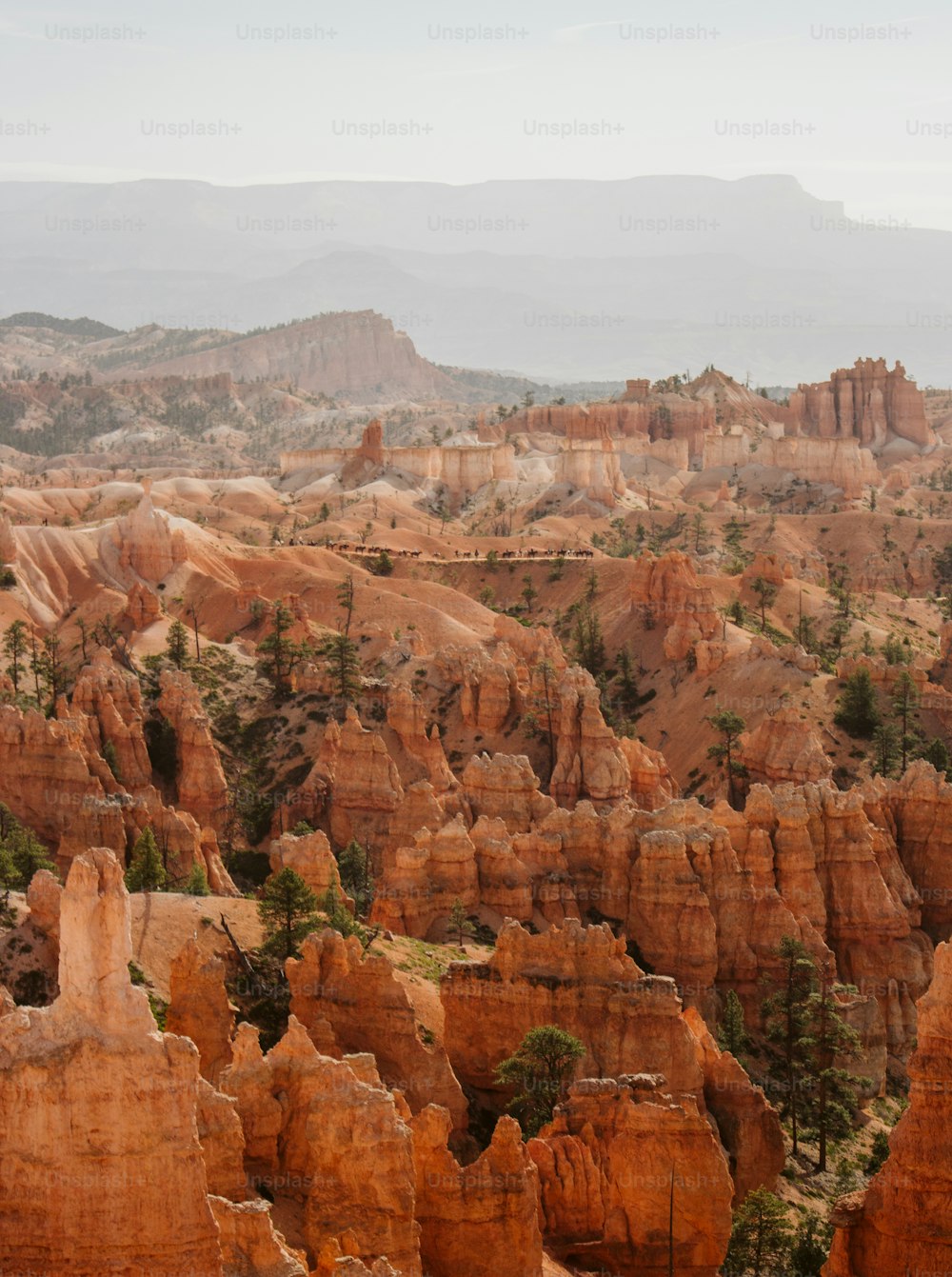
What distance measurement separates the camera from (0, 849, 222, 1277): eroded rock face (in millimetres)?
29062

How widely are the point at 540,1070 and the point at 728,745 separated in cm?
4010

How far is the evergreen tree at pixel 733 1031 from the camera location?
56.3 meters

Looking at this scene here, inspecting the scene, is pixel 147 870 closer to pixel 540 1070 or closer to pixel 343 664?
pixel 540 1070

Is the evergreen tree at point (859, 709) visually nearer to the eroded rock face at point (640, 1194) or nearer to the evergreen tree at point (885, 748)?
the evergreen tree at point (885, 748)

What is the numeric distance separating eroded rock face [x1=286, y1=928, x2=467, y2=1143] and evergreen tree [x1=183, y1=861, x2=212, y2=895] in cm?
840

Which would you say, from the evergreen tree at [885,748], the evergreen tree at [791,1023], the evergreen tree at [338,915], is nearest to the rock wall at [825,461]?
the evergreen tree at [885,748]

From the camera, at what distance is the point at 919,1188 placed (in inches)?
1505

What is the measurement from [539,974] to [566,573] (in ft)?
259

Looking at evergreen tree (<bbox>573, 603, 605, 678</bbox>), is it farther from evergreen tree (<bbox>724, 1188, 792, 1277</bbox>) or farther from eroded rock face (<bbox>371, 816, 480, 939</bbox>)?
evergreen tree (<bbox>724, 1188, 792, 1277</bbox>)

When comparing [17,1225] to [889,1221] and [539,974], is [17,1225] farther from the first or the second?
[539,974]

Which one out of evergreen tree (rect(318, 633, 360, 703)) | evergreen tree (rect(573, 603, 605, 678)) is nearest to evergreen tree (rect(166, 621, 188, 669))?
evergreen tree (rect(318, 633, 360, 703))

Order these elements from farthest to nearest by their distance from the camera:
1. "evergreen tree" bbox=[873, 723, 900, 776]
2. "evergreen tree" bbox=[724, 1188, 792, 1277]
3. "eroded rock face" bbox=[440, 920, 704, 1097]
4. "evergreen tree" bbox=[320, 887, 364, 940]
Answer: "evergreen tree" bbox=[873, 723, 900, 776]
"evergreen tree" bbox=[320, 887, 364, 940]
"eroded rock face" bbox=[440, 920, 704, 1097]
"evergreen tree" bbox=[724, 1188, 792, 1277]

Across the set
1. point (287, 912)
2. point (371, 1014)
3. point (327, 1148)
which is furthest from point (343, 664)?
point (327, 1148)

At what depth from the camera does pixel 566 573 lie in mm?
128875
